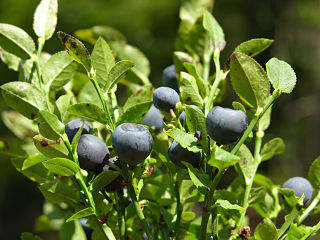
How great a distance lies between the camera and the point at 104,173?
0.43m

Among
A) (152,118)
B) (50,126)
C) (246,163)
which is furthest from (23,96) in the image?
(246,163)

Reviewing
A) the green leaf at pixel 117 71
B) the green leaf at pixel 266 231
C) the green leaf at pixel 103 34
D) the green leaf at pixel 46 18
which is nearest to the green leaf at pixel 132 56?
the green leaf at pixel 103 34

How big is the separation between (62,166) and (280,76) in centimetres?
24

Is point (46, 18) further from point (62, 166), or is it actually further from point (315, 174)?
point (315, 174)

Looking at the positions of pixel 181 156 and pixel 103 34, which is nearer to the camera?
pixel 181 156

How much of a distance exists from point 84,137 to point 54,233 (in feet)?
14.1

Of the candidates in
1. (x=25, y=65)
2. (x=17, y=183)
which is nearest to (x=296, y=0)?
(x=17, y=183)

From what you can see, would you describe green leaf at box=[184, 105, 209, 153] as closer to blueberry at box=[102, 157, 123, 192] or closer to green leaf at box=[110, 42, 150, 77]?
blueberry at box=[102, 157, 123, 192]

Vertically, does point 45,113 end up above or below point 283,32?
above

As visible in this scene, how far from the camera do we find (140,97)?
1.70ft

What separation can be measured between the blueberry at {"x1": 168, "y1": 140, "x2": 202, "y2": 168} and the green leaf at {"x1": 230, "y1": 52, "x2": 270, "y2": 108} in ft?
0.26

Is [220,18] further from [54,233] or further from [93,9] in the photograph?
[54,233]

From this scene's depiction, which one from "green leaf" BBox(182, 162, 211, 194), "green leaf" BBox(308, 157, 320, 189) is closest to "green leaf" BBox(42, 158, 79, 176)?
"green leaf" BBox(182, 162, 211, 194)

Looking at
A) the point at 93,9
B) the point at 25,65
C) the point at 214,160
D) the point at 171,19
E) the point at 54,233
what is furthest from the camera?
the point at 171,19
